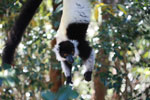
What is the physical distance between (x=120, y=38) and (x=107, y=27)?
0.41m

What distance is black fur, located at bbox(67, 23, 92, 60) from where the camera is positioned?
3.18m

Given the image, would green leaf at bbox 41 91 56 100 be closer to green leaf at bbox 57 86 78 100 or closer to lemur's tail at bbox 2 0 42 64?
green leaf at bbox 57 86 78 100

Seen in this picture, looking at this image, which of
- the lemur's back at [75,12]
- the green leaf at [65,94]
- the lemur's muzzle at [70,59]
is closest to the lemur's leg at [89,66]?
the lemur's muzzle at [70,59]

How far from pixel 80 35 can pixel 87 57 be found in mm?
326

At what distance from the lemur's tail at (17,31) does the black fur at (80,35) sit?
627 mm

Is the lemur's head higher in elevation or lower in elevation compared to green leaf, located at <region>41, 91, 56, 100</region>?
lower

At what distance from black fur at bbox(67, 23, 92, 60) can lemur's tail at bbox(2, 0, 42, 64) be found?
0.63 m

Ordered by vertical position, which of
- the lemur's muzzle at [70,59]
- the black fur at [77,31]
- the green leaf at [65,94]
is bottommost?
the lemur's muzzle at [70,59]

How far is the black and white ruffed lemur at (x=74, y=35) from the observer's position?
302 centimetres

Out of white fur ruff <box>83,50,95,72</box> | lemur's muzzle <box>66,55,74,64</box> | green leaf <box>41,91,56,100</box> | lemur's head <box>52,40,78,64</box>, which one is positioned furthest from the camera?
white fur ruff <box>83,50,95,72</box>

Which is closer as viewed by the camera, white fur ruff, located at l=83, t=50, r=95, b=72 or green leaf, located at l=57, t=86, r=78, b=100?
green leaf, located at l=57, t=86, r=78, b=100

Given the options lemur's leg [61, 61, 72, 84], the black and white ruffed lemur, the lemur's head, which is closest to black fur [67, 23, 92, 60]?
the black and white ruffed lemur

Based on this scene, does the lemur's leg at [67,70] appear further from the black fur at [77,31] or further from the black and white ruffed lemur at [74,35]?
the black fur at [77,31]

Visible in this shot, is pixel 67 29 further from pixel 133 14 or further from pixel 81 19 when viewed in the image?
pixel 133 14
